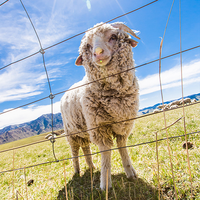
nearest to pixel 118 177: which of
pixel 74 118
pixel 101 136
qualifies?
pixel 101 136

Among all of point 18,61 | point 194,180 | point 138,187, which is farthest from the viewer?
point 138,187

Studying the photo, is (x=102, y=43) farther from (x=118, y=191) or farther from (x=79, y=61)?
(x=118, y=191)

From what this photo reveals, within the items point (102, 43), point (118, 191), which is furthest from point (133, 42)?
point (118, 191)

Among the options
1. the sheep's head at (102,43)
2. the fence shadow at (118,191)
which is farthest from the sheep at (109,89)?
the fence shadow at (118,191)

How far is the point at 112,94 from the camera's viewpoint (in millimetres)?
2035

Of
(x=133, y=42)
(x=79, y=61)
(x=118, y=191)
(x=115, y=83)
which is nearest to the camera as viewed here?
(x=118, y=191)

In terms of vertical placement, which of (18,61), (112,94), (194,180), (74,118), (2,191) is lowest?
(2,191)

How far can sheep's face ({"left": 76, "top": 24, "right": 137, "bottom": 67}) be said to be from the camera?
74.4 inches

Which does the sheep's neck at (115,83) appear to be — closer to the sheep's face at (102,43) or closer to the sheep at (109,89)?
the sheep at (109,89)

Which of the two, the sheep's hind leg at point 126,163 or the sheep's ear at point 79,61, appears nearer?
the sheep's hind leg at point 126,163

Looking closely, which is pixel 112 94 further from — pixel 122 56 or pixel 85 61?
pixel 85 61

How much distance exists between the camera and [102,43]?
6.44 ft

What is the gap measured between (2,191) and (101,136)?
228 cm

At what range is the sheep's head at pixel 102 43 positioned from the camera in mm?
1893
